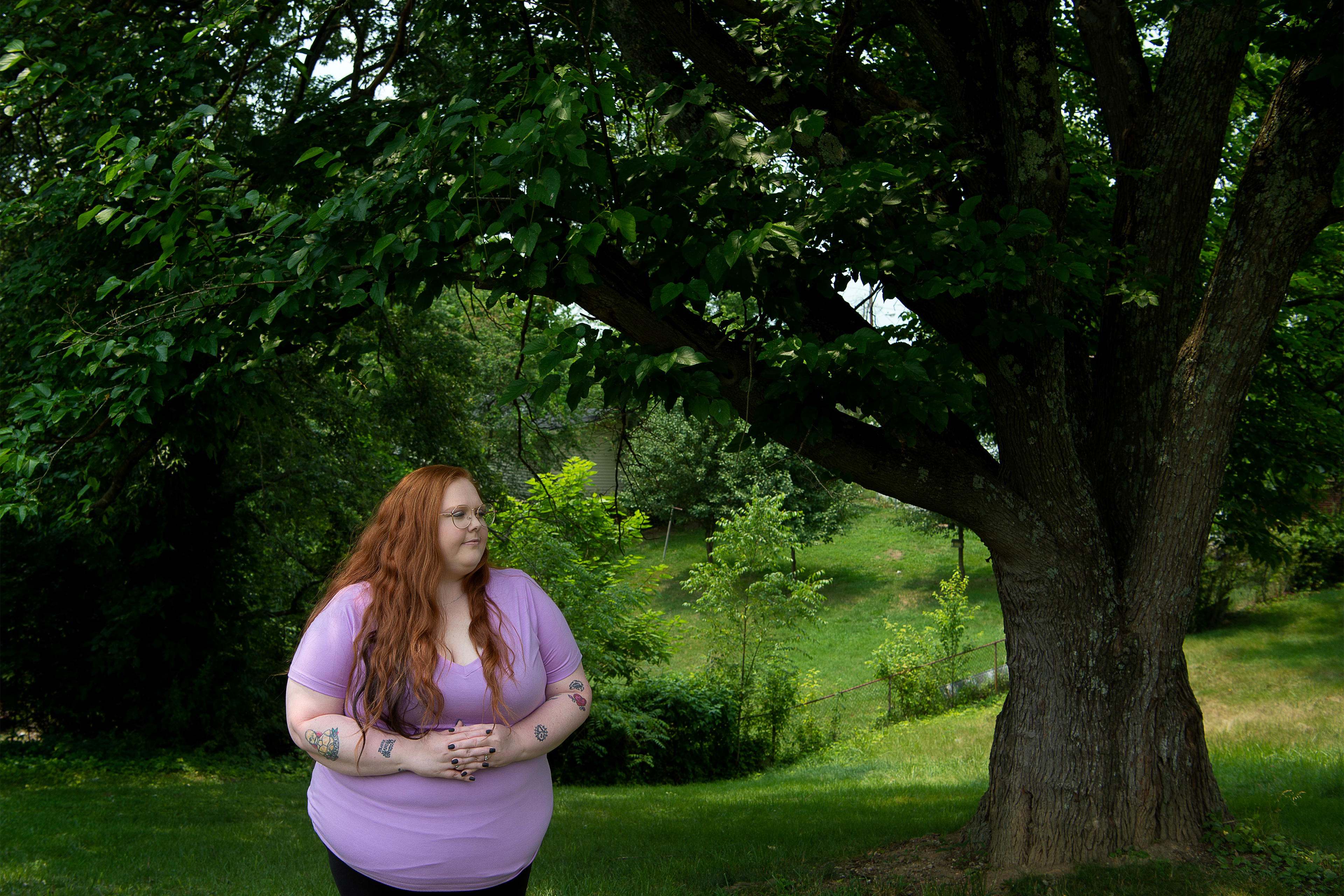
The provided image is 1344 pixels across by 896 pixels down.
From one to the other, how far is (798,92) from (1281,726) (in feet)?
38.6

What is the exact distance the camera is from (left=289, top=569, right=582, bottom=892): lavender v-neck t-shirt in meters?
2.37

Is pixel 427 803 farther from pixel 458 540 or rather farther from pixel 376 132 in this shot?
pixel 376 132

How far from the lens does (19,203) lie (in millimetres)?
6254

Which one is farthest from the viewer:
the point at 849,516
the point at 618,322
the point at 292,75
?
the point at 849,516

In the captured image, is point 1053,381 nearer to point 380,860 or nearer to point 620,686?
point 380,860

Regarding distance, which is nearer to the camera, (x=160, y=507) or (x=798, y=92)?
(x=798, y=92)

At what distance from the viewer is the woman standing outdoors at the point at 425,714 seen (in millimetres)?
2338

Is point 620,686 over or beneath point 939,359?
beneath

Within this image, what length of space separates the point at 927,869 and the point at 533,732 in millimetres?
4197

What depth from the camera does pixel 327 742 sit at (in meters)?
2.31

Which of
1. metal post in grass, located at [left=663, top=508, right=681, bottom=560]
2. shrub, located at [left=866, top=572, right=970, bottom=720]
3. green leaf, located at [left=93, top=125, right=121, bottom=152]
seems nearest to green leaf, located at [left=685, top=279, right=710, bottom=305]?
green leaf, located at [left=93, top=125, right=121, bottom=152]

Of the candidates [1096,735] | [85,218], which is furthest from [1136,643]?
[85,218]

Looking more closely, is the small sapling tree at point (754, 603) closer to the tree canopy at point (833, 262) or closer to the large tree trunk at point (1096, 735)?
the tree canopy at point (833, 262)

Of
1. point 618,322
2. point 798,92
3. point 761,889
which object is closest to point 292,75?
point 798,92
